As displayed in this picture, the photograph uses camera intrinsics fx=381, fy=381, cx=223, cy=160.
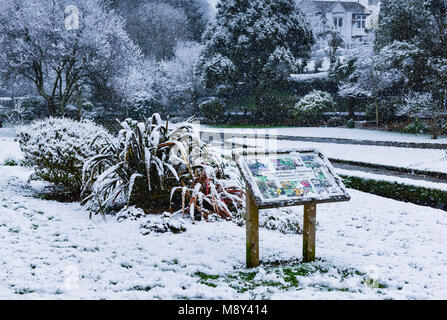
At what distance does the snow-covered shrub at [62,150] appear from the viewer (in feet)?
17.0

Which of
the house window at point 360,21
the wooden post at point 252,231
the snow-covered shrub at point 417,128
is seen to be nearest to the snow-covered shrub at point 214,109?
the snow-covered shrub at point 417,128

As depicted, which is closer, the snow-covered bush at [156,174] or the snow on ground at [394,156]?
the snow-covered bush at [156,174]

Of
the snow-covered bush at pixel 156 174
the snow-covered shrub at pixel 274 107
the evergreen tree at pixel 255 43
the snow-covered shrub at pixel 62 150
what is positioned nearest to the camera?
the snow-covered bush at pixel 156 174

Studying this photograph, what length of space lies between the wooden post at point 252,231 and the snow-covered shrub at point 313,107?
56.1 ft

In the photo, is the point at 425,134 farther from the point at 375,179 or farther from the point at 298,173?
the point at 298,173

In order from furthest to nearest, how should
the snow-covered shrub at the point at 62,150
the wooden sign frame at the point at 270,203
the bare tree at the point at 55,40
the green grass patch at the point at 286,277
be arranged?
the bare tree at the point at 55,40 < the snow-covered shrub at the point at 62,150 < the wooden sign frame at the point at 270,203 < the green grass patch at the point at 286,277

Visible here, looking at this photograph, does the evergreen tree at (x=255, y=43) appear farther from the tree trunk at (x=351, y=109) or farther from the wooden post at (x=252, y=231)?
the wooden post at (x=252, y=231)

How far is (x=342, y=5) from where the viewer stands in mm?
42281

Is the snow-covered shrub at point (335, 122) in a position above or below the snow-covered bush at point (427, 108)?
below

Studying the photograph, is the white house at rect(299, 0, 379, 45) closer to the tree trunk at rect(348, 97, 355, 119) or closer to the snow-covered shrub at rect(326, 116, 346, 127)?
the tree trunk at rect(348, 97, 355, 119)

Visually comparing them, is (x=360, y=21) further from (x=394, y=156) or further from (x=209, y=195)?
(x=209, y=195)

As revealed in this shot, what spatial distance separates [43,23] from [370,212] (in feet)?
51.7

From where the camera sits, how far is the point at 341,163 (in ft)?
31.1
